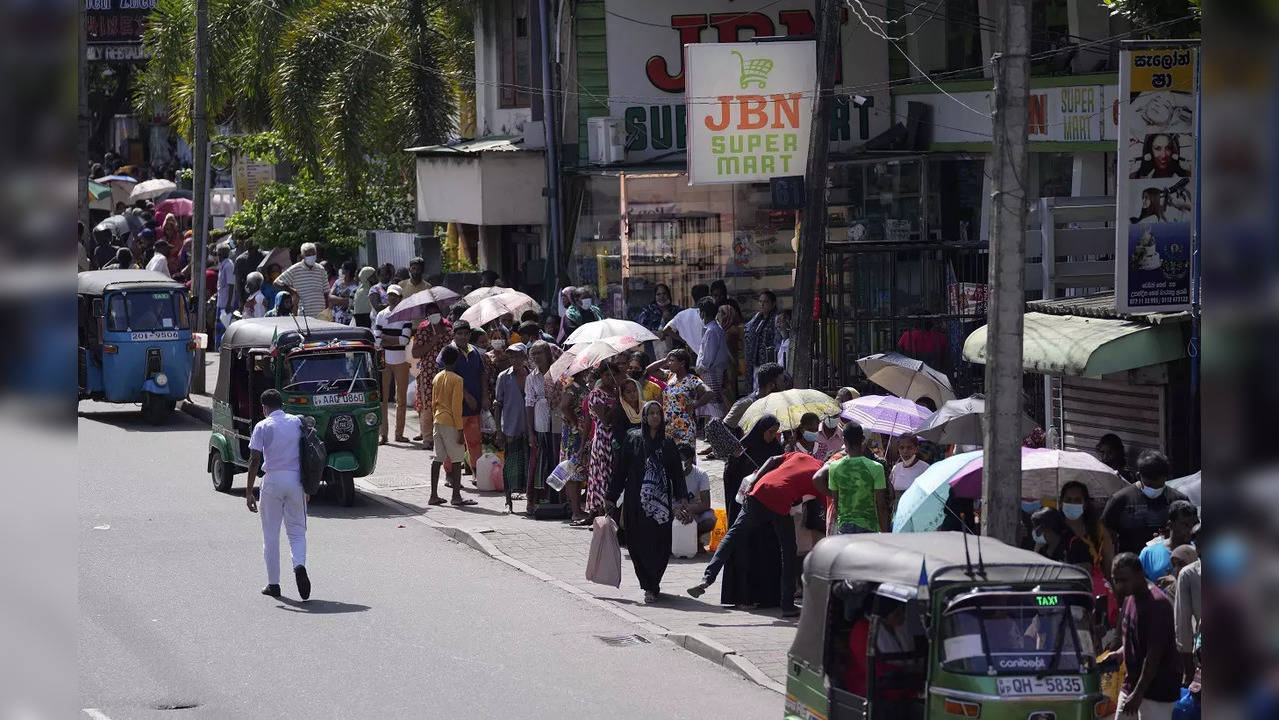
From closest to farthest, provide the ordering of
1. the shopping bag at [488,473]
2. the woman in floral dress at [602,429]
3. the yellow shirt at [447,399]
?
the woman in floral dress at [602,429]
the yellow shirt at [447,399]
the shopping bag at [488,473]

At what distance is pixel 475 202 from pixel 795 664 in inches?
804

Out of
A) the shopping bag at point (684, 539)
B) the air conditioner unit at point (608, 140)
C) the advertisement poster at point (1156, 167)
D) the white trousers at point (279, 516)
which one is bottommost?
the shopping bag at point (684, 539)

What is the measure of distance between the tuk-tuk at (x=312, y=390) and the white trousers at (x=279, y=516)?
13.3ft

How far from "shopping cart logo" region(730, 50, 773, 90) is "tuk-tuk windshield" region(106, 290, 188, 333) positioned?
928 centimetres

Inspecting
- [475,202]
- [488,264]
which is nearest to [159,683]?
[475,202]

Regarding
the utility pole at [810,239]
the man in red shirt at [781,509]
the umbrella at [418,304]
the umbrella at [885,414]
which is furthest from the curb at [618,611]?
the utility pole at [810,239]

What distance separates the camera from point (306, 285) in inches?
1022

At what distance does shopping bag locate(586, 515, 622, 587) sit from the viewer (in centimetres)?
1348

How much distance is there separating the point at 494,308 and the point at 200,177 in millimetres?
8448

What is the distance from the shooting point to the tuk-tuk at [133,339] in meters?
23.0

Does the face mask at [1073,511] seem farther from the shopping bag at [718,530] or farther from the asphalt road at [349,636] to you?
the shopping bag at [718,530]

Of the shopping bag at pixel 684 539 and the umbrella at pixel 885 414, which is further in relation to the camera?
the shopping bag at pixel 684 539

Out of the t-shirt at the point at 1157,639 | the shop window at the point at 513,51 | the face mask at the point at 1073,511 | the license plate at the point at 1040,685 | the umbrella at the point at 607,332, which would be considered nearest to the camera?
the license plate at the point at 1040,685

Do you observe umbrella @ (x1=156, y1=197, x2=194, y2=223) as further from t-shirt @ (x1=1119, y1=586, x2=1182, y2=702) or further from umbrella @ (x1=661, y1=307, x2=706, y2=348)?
t-shirt @ (x1=1119, y1=586, x2=1182, y2=702)
